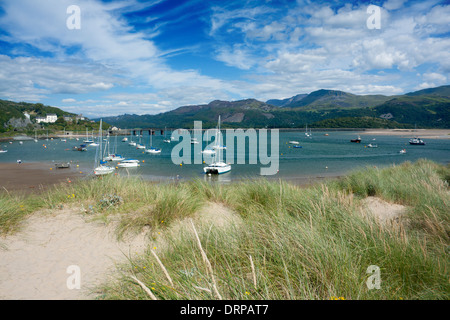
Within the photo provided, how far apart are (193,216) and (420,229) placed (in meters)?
5.50

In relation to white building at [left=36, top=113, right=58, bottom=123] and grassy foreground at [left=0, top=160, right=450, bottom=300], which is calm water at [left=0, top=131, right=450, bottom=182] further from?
white building at [left=36, top=113, right=58, bottom=123]

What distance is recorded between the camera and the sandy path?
14.6 feet

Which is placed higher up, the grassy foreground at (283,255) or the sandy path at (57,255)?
the grassy foreground at (283,255)

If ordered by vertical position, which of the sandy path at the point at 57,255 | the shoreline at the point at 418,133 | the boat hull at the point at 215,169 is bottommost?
the boat hull at the point at 215,169

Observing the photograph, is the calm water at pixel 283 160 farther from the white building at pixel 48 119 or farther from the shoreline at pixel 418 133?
the white building at pixel 48 119

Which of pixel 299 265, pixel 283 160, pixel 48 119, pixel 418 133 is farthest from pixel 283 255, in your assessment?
pixel 48 119

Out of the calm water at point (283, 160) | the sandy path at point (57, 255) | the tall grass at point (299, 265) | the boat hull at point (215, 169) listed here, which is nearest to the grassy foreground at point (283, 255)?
the tall grass at point (299, 265)

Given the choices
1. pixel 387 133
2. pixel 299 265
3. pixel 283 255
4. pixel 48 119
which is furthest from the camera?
pixel 48 119

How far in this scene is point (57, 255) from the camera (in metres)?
5.65

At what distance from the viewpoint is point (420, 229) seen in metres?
5.73

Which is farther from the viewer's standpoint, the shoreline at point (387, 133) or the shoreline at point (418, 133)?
the shoreline at point (418, 133)

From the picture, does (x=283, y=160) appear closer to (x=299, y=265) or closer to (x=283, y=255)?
(x=283, y=255)

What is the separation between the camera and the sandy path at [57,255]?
14.6 ft

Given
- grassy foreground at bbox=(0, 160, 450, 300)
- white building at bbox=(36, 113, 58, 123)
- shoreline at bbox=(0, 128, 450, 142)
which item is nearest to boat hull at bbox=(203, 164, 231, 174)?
grassy foreground at bbox=(0, 160, 450, 300)
